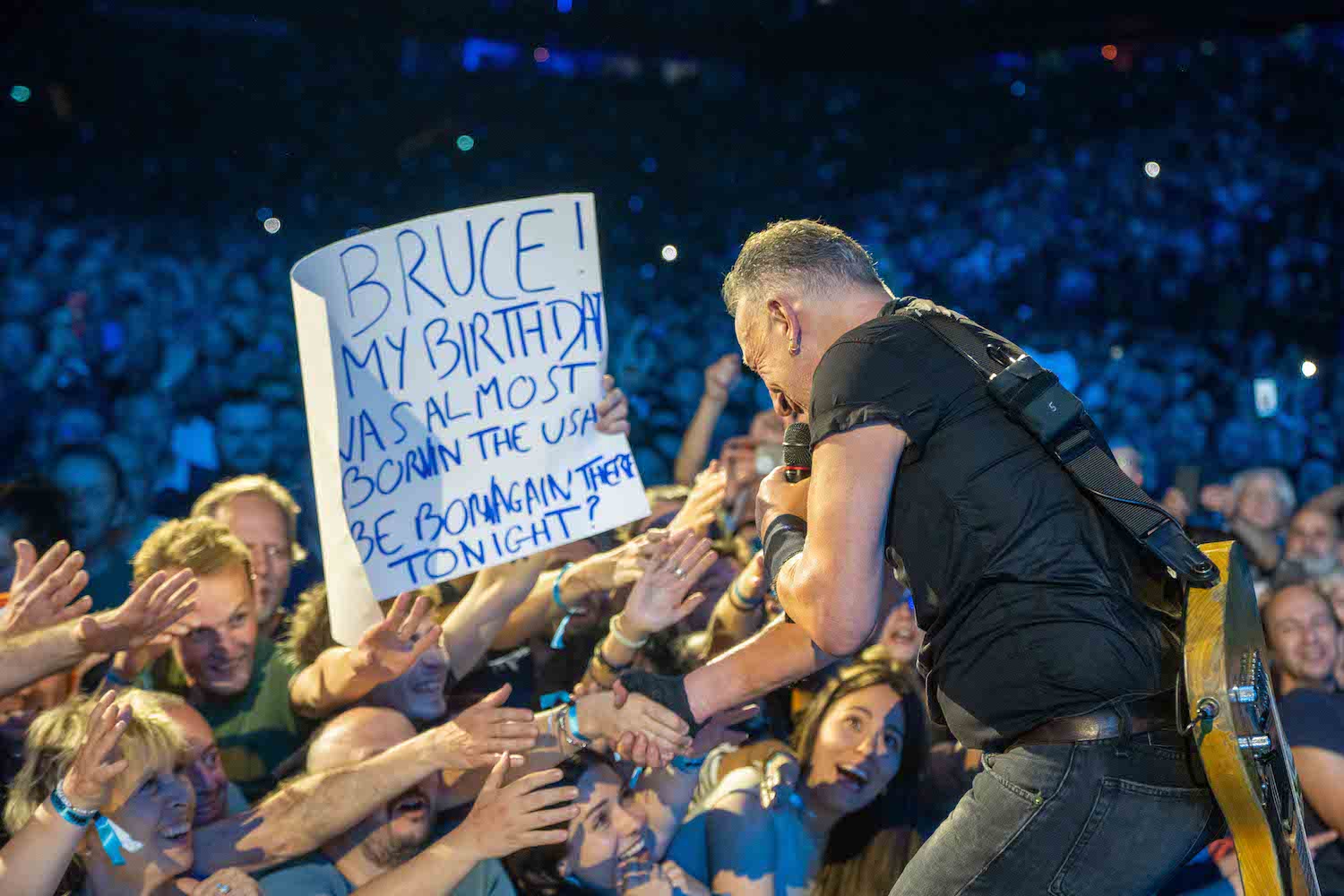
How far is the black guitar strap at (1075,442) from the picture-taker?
180 centimetres

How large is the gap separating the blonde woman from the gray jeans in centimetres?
140

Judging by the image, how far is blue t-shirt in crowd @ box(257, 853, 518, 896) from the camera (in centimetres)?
256

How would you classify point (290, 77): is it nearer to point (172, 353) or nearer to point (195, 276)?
point (195, 276)

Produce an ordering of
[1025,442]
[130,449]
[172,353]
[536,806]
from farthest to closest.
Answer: [172,353], [130,449], [536,806], [1025,442]

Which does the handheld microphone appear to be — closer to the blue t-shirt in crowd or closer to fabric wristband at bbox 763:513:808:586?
fabric wristband at bbox 763:513:808:586

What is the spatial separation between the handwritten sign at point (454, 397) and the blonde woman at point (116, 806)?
67cm

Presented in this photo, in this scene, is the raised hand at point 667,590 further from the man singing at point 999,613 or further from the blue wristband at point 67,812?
the blue wristband at point 67,812

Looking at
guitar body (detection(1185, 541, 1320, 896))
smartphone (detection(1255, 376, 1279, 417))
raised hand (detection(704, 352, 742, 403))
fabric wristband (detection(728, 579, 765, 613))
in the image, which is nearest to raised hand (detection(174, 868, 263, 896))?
fabric wristband (detection(728, 579, 765, 613))

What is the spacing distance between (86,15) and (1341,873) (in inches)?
267

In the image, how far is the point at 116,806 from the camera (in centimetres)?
234

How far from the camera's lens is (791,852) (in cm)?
321

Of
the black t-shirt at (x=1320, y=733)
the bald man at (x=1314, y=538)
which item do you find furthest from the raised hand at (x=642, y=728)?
the bald man at (x=1314, y=538)

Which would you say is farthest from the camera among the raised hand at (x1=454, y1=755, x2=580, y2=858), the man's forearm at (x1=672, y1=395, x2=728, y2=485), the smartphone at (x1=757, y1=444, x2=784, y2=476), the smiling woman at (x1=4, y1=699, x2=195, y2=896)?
the man's forearm at (x1=672, y1=395, x2=728, y2=485)

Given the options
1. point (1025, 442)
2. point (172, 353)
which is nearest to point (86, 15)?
point (172, 353)
